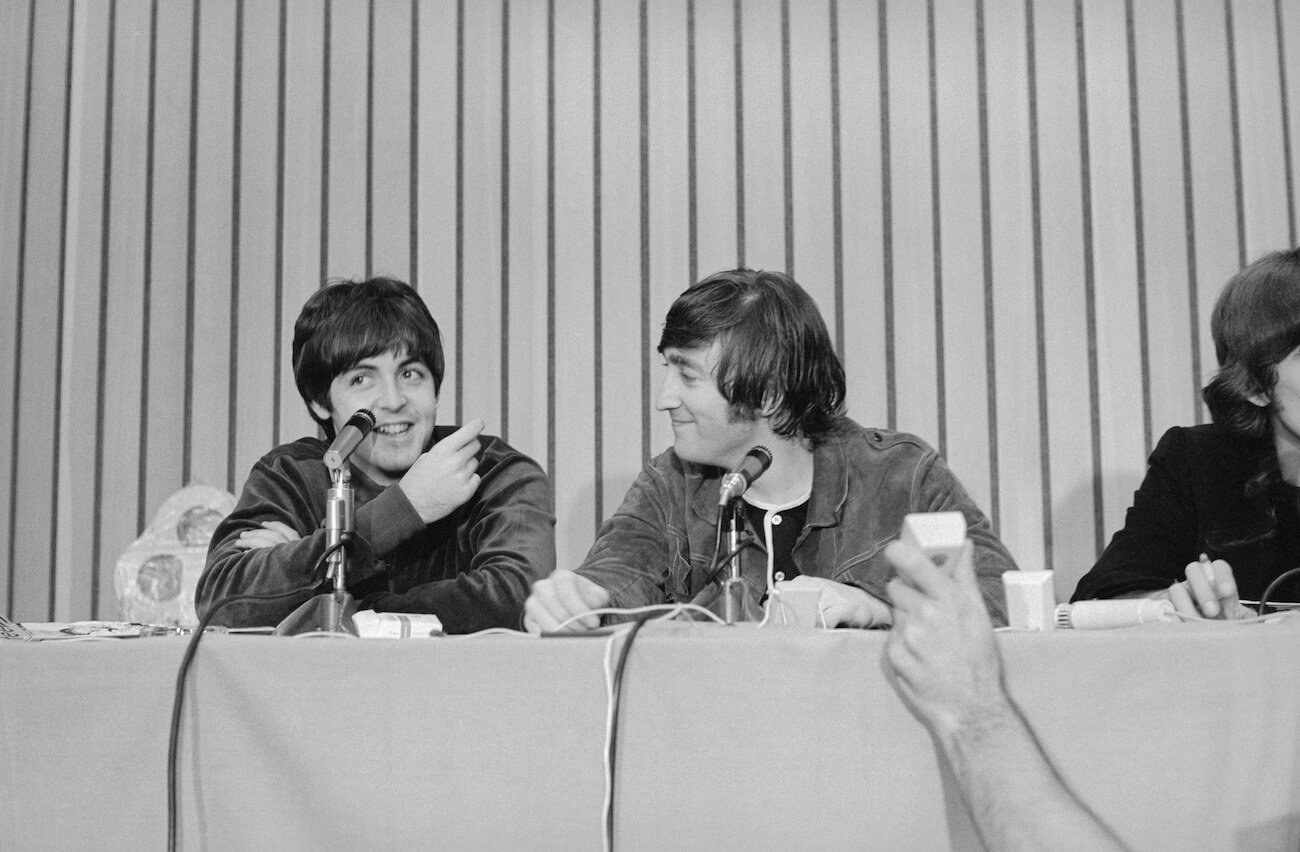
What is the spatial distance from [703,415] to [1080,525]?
1.53 metres

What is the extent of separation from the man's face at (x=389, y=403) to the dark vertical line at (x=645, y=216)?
1.08 meters

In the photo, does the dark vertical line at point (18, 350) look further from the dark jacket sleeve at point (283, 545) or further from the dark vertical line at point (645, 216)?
the dark vertical line at point (645, 216)

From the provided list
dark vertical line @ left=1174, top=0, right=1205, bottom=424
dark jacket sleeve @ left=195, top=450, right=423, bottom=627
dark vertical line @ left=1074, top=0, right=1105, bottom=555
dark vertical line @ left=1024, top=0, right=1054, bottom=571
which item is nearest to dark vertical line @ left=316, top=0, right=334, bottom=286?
dark jacket sleeve @ left=195, top=450, right=423, bottom=627

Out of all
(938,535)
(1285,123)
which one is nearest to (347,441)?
(938,535)

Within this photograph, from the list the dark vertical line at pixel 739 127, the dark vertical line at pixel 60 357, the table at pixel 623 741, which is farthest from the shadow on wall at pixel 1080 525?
the dark vertical line at pixel 60 357

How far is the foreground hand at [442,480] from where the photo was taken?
89.7 inches

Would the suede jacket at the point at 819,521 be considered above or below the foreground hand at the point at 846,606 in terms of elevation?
above

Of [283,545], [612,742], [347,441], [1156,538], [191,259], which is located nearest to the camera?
[612,742]

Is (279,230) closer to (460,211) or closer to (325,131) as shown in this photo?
(325,131)

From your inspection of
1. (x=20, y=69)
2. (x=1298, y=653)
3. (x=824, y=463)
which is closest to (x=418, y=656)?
(x=1298, y=653)

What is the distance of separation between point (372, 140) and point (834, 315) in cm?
135

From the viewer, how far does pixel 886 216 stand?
139 inches

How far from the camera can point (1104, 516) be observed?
341 centimetres

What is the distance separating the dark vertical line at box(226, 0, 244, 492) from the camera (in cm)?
360
